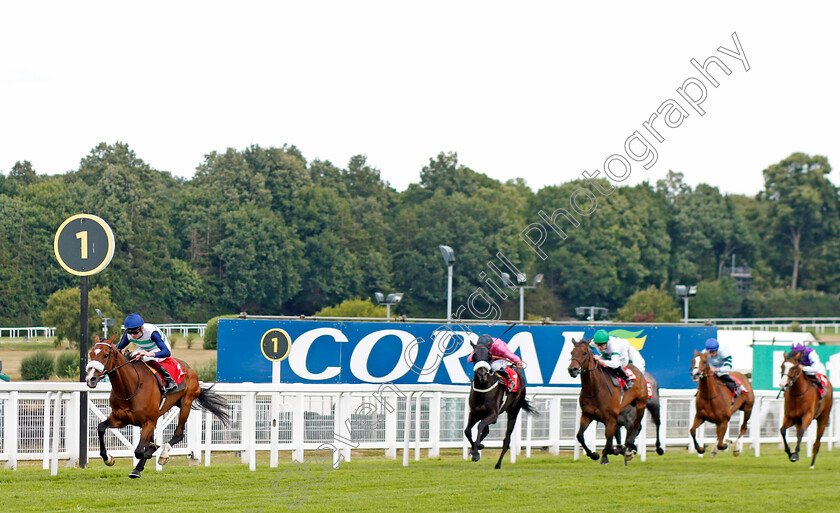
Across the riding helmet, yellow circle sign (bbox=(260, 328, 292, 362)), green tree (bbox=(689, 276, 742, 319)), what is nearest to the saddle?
the riding helmet

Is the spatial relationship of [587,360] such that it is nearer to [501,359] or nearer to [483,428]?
[501,359]

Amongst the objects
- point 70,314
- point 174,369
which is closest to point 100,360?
point 174,369

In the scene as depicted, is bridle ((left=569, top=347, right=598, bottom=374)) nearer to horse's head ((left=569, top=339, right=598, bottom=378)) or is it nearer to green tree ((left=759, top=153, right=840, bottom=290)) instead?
horse's head ((left=569, top=339, right=598, bottom=378))

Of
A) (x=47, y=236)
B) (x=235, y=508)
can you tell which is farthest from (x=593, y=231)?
(x=235, y=508)

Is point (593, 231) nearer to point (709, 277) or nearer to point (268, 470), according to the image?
point (709, 277)

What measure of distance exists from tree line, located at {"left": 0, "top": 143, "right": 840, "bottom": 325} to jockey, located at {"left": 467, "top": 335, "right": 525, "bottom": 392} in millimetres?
22190

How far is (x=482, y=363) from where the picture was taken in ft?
31.2

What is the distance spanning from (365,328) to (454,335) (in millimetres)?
1385

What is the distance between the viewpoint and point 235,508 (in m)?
8.26

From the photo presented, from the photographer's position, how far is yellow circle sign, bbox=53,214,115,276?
8.65 metres

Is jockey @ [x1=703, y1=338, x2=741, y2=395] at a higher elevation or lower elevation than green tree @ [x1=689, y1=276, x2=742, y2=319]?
higher

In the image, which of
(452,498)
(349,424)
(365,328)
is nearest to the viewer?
(452,498)

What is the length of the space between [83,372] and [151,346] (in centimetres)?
214

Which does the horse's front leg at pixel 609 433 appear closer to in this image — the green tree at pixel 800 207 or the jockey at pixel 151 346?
the jockey at pixel 151 346
